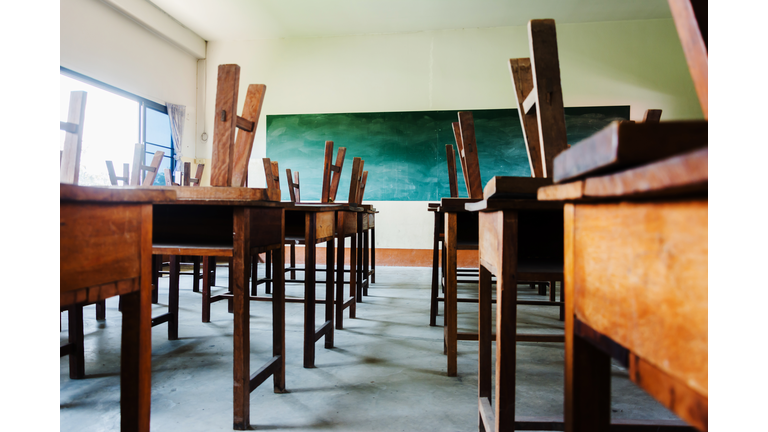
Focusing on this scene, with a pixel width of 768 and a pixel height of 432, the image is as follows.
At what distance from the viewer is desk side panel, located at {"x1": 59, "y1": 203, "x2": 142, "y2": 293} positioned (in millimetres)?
617

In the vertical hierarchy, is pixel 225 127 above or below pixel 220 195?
above

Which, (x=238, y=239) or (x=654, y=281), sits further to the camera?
(x=238, y=239)

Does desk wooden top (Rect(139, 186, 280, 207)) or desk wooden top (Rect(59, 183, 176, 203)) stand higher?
desk wooden top (Rect(139, 186, 280, 207))

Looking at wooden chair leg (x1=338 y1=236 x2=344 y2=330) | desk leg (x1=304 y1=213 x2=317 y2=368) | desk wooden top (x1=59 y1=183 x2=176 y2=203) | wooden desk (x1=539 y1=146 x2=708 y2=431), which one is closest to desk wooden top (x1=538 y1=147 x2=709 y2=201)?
wooden desk (x1=539 y1=146 x2=708 y2=431)

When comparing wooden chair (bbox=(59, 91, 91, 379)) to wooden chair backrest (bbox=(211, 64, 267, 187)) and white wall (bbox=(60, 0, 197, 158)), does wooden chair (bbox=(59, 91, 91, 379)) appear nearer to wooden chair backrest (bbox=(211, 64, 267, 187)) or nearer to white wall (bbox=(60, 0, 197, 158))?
wooden chair backrest (bbox=(211, 64, 267, 187))

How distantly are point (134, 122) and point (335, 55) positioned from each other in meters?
3.19

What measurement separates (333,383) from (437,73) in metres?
5.50

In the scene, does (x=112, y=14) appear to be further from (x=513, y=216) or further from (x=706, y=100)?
(x=706, y=100)

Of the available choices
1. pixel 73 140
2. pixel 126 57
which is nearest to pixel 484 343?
pixel 73 140

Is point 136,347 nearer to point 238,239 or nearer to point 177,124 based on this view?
point 238,239

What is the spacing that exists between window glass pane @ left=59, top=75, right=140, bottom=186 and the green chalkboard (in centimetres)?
197

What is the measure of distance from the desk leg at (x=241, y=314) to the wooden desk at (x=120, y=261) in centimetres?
48

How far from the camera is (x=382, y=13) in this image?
5.86 meters
